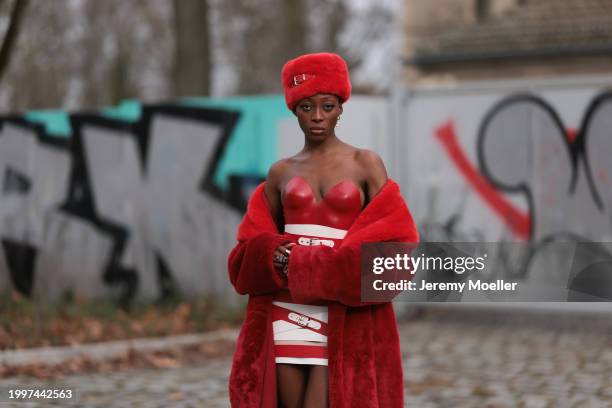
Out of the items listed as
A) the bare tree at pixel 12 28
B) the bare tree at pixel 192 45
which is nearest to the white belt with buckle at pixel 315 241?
the bare tree at pixel 12 28

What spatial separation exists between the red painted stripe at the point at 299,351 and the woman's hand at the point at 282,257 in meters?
0.29

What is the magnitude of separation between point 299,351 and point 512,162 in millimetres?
6616

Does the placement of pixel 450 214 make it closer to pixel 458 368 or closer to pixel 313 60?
pixel 458 368

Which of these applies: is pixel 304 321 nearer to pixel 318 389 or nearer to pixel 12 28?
pixel 318 389

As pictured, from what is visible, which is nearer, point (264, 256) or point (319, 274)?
point (319, 274)

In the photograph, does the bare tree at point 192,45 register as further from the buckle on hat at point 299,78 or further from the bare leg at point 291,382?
the bare leg at point 291,382

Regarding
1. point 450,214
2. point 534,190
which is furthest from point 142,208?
point 534,190

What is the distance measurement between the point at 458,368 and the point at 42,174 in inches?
222

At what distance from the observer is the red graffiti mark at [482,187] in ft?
33.2

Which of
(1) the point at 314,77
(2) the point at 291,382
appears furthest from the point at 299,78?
(2) the point at 291,382

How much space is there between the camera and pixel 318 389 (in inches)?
153

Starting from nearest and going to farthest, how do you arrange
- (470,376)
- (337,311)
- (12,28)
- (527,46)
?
(337,311) < (470,376) < (12,28) < (527,46)

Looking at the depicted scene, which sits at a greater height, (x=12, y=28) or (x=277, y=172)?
(x=12, y=28)

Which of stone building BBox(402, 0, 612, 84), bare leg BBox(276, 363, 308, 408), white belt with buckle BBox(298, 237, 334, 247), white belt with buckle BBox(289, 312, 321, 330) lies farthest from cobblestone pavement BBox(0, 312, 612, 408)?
stone building BBox(402, 0, 612, 84)
